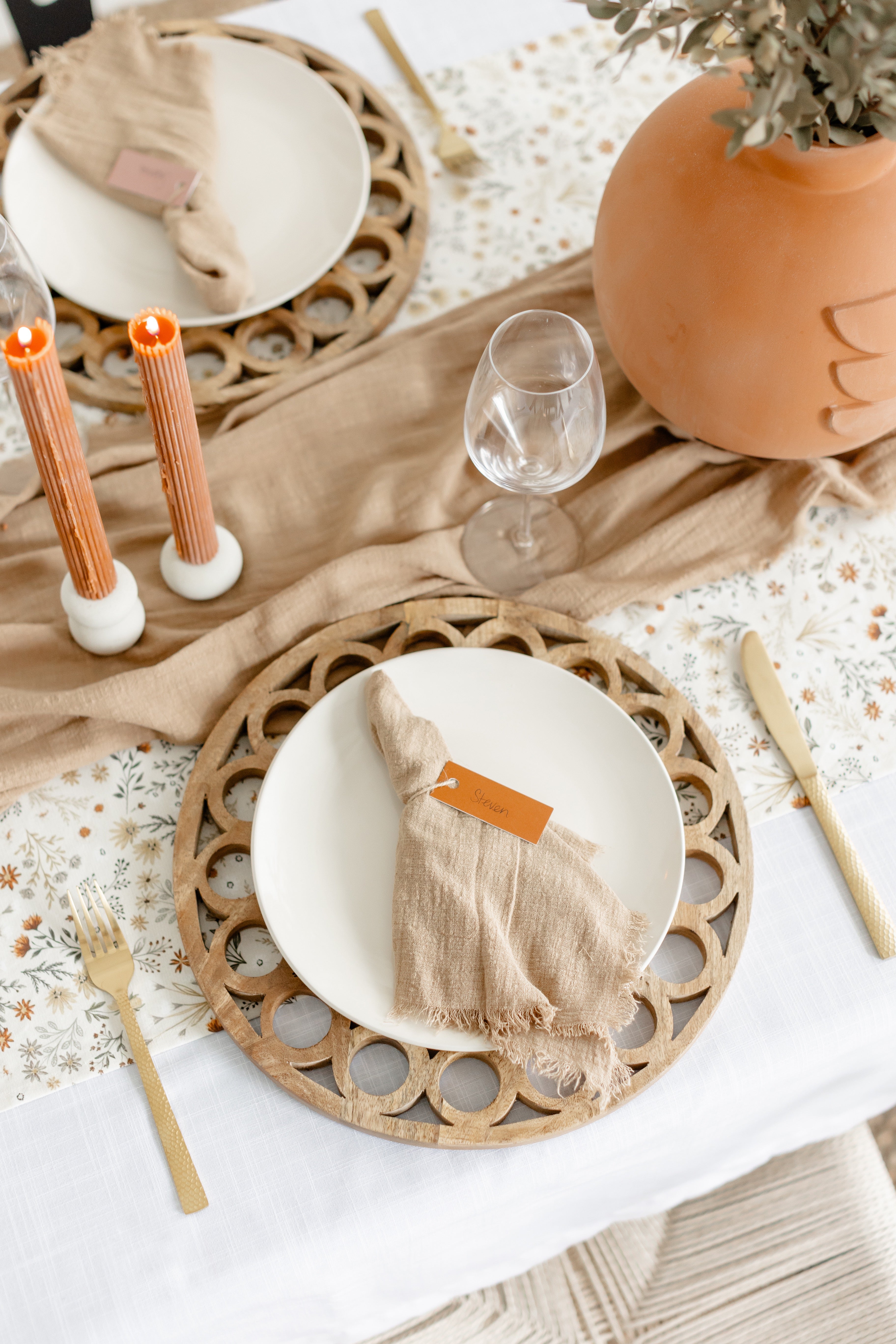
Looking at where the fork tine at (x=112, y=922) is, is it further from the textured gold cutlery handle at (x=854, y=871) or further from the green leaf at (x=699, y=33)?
the green leaf at (x=699, y=33)

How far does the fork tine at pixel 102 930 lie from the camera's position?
722mm

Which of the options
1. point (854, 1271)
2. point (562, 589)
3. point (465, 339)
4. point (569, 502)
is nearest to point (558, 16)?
point (465, 339)

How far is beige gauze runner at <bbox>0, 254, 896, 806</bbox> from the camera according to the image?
801 mm

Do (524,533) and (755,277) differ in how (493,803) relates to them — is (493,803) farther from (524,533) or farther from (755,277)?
(755,277)

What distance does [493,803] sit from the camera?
71 cm

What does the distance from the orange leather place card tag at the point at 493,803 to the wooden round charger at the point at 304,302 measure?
440 mm

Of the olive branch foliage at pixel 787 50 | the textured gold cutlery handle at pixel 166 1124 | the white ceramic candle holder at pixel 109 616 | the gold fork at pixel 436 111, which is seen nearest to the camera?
the olive branch foliage at pixel 787 50

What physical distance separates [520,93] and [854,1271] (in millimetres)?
1248

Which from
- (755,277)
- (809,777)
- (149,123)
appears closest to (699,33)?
(755,277)

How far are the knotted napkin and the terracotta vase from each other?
0.36 metres

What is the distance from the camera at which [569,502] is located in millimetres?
918

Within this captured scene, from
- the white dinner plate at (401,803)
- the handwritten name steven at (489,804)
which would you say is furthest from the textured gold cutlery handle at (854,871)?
the handwritten name steven at (489,804)

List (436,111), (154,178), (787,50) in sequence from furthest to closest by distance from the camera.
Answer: (436,111) < (154,178) < (787,50)

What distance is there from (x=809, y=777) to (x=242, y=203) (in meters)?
0.74
